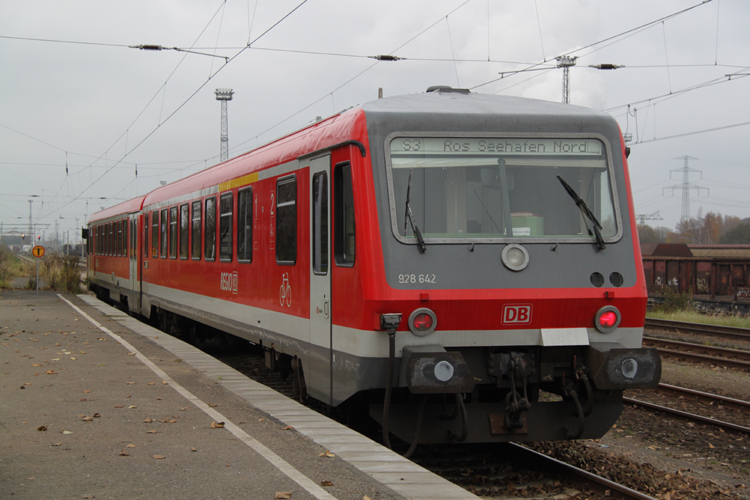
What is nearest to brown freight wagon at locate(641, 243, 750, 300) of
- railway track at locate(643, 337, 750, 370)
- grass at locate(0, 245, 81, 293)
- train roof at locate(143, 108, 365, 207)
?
railway track at locate(643, 337, 750, 370)

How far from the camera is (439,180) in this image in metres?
6.35

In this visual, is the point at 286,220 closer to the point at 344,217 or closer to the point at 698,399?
the point at 344,217

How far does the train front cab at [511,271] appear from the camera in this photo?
611cm

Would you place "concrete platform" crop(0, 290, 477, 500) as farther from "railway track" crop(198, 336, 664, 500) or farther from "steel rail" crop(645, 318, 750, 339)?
"steel rail" crop(645, 318, 750, 339)

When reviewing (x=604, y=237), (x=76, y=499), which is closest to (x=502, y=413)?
(x=604, y=237)

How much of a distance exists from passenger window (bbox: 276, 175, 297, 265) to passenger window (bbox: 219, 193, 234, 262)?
2.29 m

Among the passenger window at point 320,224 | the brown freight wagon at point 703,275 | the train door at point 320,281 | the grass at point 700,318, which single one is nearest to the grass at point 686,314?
the grass at point 700,318

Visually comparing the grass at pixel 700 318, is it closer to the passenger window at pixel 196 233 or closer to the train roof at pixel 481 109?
the passenger window at pixel 196 233

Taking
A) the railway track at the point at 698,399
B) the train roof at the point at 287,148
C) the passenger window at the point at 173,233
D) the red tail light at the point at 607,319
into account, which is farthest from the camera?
the passenger window at the point at 173,233

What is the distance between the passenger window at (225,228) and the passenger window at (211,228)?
1.28 ft

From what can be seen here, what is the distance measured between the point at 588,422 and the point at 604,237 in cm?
160

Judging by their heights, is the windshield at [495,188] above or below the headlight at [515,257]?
above

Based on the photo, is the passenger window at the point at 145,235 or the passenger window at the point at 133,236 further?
the passenger window at the point at 133,236

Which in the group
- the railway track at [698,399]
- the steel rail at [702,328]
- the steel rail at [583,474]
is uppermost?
the steel rail at [583,474]
